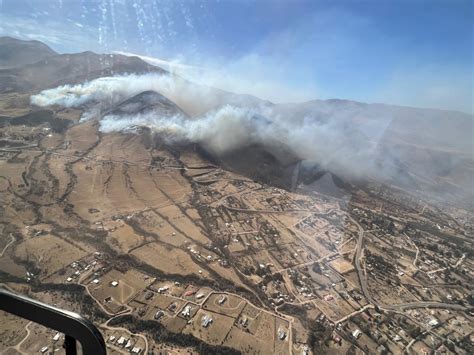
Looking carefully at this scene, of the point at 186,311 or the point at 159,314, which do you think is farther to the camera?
the point at 186,311

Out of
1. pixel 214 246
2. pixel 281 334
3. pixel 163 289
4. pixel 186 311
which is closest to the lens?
pixel 281 334

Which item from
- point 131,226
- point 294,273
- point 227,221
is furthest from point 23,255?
point 294,273

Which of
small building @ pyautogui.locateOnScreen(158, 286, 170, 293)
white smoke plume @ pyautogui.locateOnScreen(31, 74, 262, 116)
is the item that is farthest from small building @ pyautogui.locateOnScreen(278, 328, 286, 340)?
white smoke plume @ pyautogui.locateOnScreen(31, 74, 262, 116)

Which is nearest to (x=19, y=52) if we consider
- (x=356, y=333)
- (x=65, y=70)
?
(x=65, y=70)

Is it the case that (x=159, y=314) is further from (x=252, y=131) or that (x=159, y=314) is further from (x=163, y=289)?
(x=252, y=131)

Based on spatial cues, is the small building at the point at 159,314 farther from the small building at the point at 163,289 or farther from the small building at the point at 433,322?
the small building at the point at 433,322

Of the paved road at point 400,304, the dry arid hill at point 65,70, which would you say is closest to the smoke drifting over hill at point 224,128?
the dry arid hill at point 65,70

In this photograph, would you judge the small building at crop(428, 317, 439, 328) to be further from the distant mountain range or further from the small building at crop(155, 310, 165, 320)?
the distant mountain range

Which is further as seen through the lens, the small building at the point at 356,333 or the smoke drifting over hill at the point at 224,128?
the smoke drifting over hill at the point at 224,128

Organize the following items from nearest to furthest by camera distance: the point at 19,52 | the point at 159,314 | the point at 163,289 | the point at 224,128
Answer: the point at 159,314 < the point at 163,289 < the point at 224,128 < the point at 19,52

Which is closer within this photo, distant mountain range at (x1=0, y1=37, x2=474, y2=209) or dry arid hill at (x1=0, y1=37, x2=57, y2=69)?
distant mountain range at (x1=0, y1=37, x2=474, y2=209)

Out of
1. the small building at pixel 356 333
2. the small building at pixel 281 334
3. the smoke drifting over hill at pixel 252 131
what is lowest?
the small building at pixel 356 333
